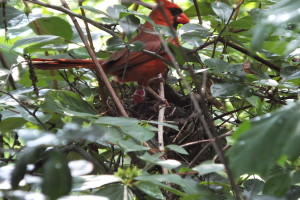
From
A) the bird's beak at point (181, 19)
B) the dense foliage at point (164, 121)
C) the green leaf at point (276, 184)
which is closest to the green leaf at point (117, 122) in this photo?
the dense foliage at point (164, 121)

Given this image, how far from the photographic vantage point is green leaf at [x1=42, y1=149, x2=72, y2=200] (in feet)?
2.40

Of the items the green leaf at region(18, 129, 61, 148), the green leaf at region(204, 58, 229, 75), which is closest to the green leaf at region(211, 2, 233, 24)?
the green leaf at region(204, 58, 229, 75)

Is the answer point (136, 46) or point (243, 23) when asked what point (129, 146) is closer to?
point (136, 46)

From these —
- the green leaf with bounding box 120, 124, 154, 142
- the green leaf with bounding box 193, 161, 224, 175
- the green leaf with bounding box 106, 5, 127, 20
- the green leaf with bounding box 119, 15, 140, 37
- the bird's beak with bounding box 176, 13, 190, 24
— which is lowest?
the green leaf with bounding box 193, 161, 224, 175

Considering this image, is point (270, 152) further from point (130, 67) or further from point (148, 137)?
point (130, 67)

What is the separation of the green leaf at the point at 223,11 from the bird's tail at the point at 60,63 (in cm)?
63

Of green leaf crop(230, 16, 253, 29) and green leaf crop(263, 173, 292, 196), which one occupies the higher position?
green leaf crop(230, 16, 253, 29)

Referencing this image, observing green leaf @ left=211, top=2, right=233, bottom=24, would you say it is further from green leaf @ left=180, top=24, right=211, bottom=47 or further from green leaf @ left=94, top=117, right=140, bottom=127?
green leaf @ left=94, top=117, right=140, bottom=127

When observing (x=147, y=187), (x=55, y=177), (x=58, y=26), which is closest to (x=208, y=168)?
(x=147, y=187)

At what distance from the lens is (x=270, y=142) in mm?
631

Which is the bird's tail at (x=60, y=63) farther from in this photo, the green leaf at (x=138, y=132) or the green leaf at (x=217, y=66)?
the green leaf at (x=138, y=132)

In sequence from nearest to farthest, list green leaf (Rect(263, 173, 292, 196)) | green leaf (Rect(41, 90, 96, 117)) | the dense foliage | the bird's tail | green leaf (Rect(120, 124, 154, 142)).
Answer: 1. the dense foliage
2. green leaf (Rect(263, 173, 292, 196))
3. green leaf (Rect(120, 124, 154, 142))
4. green leaf (Rect(41, 90, 96, 117))
5. the bird's tail

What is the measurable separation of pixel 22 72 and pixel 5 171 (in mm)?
1065

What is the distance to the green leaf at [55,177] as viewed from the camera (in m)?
0.73
